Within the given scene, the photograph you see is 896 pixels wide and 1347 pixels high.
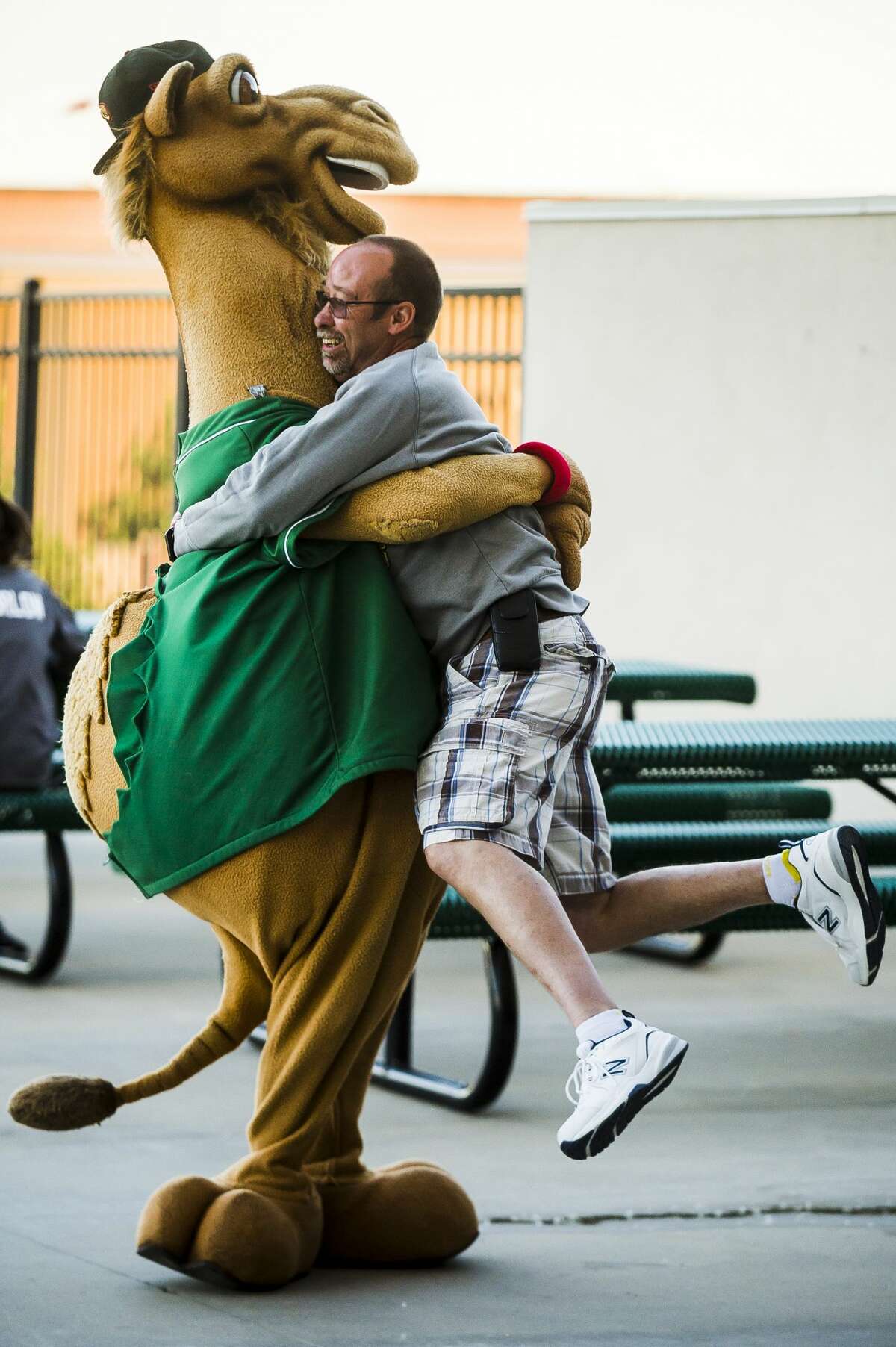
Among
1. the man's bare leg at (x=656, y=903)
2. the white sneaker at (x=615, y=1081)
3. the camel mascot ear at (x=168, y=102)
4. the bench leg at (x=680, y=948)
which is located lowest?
the bench leg at (x=680, y=948)

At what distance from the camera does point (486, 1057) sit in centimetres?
427

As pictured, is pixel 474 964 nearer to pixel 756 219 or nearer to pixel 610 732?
pixel 610 732

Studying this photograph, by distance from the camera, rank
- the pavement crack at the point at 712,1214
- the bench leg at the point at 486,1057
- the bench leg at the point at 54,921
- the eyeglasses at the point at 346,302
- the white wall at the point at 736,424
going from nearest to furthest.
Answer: the eyeglasses at the point at 346,302 → the pavement crack at the point at 712,1214 → the bench leg at the point at 486,1057 → the bench leg at the point at 54,921 → the white wall at the point at 736,424

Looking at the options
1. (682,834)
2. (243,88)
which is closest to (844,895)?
(243,88)

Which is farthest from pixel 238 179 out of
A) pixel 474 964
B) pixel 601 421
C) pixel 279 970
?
pixel 601 421

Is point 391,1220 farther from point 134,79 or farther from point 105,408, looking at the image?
point 105,408

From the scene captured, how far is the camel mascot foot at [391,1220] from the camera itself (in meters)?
3.11

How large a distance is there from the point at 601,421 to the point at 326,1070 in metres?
5.29

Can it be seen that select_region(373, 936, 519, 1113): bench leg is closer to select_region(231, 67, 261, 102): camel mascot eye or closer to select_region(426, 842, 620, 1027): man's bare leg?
select_region(426, 842, 620, 1027): man's bare leg

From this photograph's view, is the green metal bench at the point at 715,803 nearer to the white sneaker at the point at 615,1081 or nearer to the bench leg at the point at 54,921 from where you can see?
the bench leg at the point at 54,921

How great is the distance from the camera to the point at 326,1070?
2.91m

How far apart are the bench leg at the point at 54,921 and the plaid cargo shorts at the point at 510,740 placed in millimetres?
2989

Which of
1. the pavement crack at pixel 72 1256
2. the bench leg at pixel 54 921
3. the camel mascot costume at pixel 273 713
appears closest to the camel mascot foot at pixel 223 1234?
the camel mascot costume at pixel 273 713

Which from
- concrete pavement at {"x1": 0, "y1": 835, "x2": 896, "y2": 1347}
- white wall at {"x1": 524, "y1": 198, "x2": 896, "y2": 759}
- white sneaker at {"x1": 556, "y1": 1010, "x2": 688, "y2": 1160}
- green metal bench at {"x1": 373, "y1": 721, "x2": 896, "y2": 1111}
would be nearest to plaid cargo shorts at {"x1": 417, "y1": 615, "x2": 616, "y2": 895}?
white sneaker at {"x1": 556, "y1": 1010, "x2": 688, "y2": 1160}
